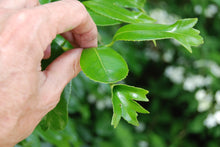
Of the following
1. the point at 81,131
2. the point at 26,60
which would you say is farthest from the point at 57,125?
the point at 81,131

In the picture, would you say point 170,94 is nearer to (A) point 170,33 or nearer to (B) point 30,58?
(A) point 170,33

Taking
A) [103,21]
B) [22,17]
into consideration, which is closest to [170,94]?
[103,21]

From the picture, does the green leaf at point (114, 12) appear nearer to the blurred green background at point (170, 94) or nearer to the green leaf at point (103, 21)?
the green leaf at point (103, 21)

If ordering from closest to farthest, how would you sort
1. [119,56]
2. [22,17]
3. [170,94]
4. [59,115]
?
1. [22,17]
2. [119,56]
3. [59,115]
4. [170,94]

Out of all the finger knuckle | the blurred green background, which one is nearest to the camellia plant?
the finger knuckle

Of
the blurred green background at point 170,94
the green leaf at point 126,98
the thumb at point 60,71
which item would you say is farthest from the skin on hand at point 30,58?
the blurred green background at point 170,94

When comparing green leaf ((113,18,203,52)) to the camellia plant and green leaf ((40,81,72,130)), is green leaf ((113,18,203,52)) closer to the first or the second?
the camellia plant
